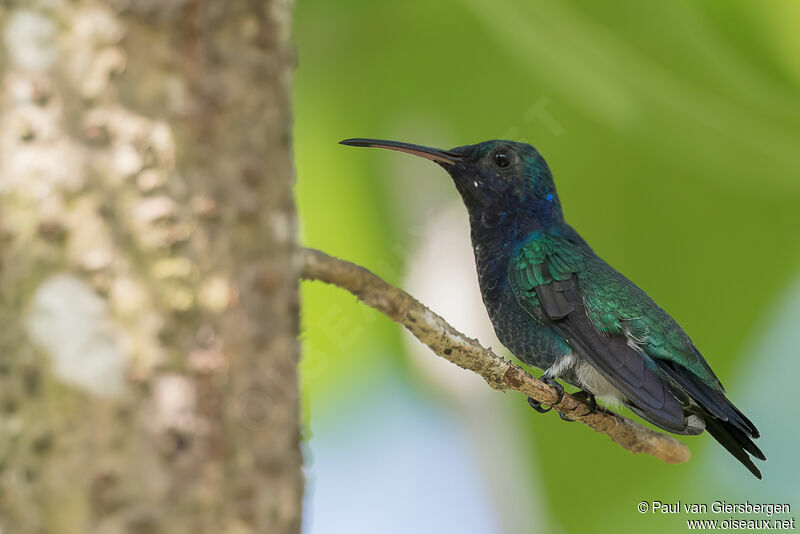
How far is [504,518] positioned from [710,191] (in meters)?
2.52

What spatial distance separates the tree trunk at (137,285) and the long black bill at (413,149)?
1943mm

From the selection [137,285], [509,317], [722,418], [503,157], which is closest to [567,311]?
[509,317]

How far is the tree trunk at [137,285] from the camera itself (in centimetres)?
116

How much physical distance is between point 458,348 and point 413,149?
1.80 meters

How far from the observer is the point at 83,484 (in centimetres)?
114

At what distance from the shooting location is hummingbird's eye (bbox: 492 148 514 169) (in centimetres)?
389

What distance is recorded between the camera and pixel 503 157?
3.90m

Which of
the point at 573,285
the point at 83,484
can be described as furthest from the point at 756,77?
the point at 83,484

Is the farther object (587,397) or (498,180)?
(498,180)

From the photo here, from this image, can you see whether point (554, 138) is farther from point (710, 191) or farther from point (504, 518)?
point (504, 518)

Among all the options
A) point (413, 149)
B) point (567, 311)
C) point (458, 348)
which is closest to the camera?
point (458, 348)

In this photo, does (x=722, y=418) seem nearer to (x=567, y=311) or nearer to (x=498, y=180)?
(x=567, y=311)

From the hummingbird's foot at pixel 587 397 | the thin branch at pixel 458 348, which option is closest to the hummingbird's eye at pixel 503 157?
the hummingbird's foot at pixel 587 397

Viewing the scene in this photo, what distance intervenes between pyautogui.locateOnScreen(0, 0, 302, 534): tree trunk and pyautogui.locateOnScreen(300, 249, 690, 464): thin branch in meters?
0.22
